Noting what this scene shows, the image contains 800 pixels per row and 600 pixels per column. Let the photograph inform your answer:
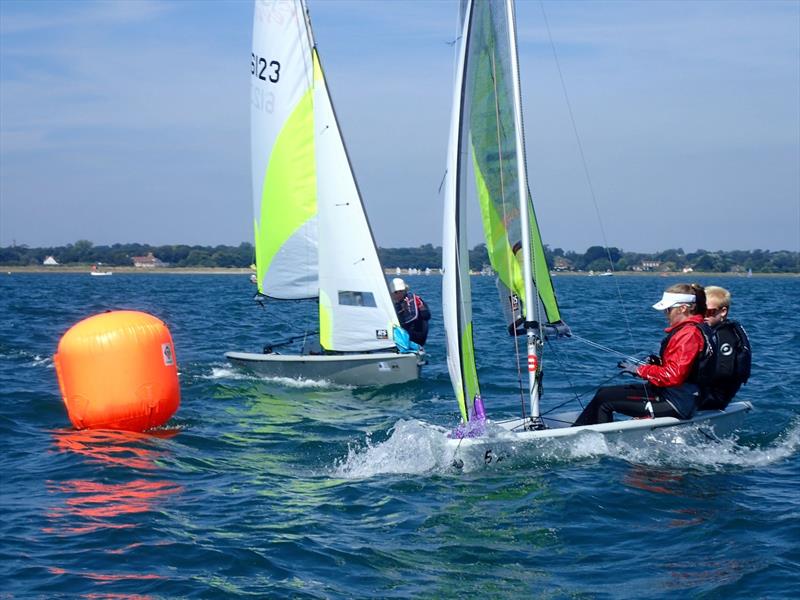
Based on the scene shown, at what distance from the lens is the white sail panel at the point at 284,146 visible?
1292cm

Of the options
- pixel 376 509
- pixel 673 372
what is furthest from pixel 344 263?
pixel 376 509

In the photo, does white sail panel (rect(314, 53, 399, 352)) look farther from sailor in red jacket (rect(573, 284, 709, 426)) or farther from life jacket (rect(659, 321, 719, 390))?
life jacket (rect(659, 321, 719, 390))

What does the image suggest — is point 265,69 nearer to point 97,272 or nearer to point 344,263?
point 344,263

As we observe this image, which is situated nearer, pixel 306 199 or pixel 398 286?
pixel 398 286

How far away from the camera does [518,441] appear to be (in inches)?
281

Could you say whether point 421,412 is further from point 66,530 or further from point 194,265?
point 194,265

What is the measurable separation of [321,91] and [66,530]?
783 centimetres

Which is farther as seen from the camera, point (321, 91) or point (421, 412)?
point (321, 91)

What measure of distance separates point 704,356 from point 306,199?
22.3ft

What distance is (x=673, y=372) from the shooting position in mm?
7250

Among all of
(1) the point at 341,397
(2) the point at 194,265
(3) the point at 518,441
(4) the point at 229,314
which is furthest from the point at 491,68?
(2) the point at 194,265

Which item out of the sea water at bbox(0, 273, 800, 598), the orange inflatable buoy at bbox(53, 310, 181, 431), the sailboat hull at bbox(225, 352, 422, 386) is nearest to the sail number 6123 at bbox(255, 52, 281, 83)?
the sailboat hull at bbox(225, 352, 422, 386)

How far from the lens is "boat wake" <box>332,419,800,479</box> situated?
23.4 feet

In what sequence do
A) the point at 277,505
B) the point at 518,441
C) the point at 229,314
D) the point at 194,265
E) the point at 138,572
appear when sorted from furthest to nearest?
the point at 194,265, the point at 229,314, the point at 518,441, the point at 277,505, the point at 138,572
